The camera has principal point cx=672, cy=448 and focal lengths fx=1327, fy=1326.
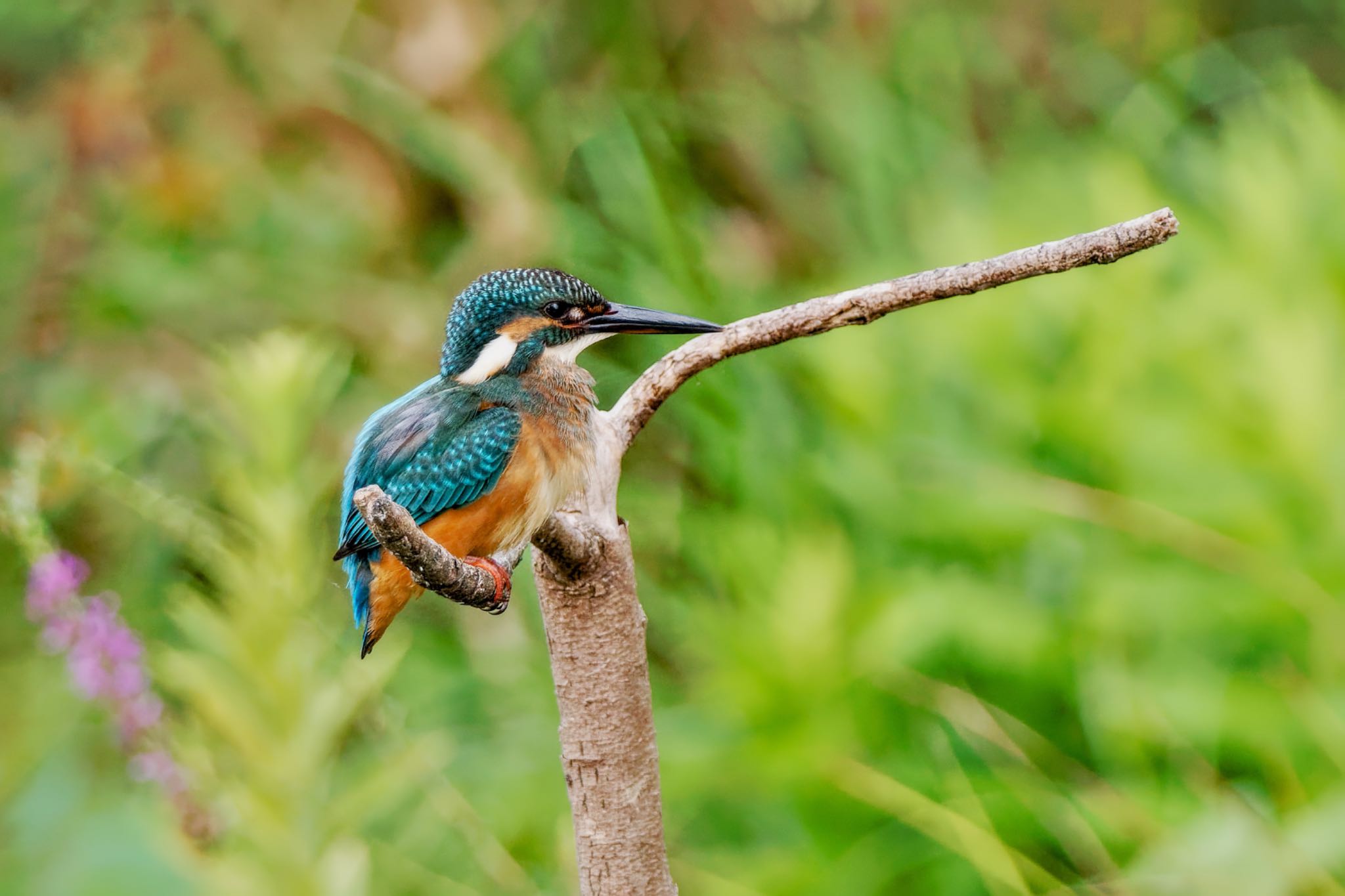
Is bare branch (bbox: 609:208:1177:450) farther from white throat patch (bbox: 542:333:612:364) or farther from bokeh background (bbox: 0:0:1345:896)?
bokeh background (bbox: 0:0:1345:896)

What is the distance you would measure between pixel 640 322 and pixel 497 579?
0.16 metres

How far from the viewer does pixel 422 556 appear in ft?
1.47

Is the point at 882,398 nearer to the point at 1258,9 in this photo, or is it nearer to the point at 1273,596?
the point at 1273,596

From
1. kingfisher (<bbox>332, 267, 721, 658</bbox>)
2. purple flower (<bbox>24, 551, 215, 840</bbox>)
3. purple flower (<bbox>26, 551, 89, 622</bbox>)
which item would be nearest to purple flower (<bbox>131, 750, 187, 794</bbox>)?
purple flower (<bbox>24, 551, 215, 840</bbox>)

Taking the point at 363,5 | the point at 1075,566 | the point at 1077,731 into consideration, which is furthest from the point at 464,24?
the point at 1077,731

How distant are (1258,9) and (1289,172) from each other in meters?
1.24

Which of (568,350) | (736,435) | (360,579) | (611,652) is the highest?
(736,435)

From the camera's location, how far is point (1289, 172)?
2164 mm

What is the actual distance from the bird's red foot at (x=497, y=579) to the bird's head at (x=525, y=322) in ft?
0.34

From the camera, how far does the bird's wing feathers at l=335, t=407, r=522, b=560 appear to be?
2.03 feet

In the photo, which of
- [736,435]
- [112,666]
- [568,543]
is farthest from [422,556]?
[736,435]

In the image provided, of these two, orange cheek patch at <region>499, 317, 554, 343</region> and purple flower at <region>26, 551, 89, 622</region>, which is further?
purple flower at <region>26, 551, 89, 622</region>

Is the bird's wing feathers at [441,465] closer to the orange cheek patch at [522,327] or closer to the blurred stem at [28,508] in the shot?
the orange cheek patch at [522,327]

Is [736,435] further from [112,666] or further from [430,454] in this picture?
[430,454]
